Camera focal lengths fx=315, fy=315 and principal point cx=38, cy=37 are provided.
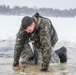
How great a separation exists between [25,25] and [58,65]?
1.95m

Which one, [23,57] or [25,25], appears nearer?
[25,25]

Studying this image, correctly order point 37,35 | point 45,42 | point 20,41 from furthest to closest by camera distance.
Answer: point 20,41, point 37,35, point 45,42

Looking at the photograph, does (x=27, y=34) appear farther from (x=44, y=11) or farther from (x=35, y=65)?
(x=44, y=11)

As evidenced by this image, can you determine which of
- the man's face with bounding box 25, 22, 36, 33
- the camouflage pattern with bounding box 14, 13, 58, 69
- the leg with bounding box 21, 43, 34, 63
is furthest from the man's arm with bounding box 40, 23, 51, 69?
the leg with bounding box 21, 43, 34, 63

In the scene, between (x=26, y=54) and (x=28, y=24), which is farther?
(x=26, y=54)

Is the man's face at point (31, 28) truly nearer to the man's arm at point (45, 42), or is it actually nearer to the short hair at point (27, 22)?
the short hair at point (27, 22)

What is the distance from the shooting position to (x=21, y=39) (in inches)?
Result: 260

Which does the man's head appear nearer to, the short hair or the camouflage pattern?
the short hair

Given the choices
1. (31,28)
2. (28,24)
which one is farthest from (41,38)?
(28,24)

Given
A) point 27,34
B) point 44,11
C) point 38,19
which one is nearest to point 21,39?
point 27,34

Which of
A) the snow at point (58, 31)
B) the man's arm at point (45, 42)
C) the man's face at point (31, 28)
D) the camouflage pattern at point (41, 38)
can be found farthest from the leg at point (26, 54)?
A: the snow at point (58, 31)

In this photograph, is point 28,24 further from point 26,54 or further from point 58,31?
point 58,31

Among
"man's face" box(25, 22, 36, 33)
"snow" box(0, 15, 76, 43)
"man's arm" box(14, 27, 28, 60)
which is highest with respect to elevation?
"man's face" box(25, 22, 36, 33)

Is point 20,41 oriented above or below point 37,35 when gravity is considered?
below
